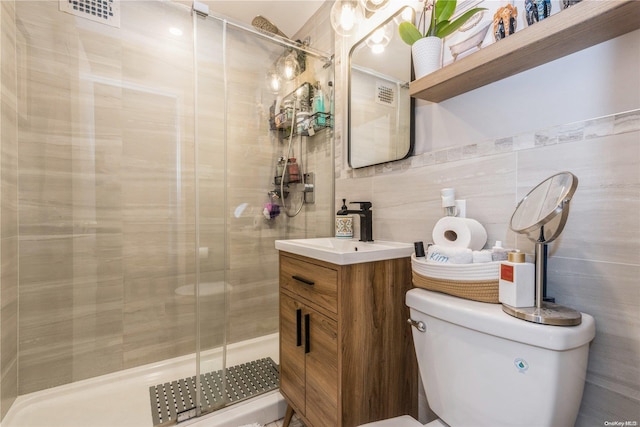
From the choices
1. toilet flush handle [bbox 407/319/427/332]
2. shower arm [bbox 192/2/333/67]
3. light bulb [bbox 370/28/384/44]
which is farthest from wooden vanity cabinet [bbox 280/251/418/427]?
shower arm [bbox 192/2/333/67]

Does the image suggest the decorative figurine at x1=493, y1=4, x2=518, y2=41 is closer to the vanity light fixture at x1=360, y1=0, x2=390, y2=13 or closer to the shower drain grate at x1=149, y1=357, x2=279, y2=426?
the vanity light fixture at x1=360, y1=0, x2=390, y2=13

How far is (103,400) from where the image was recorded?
1489mm

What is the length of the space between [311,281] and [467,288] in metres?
0.53

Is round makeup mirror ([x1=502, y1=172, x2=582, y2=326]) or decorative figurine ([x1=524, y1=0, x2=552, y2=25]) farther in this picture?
decorative figurine ([x1=524, y1=0, x2=552, y2=25])

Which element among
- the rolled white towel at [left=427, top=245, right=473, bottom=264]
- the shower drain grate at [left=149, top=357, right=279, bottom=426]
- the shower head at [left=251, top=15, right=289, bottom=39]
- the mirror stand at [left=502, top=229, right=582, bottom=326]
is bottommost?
the shower drain grate at [left=149, top=357, right=279, bottom=426]

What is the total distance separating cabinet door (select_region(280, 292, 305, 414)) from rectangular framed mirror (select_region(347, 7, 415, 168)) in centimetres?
79

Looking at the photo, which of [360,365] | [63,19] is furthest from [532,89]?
[63,19]

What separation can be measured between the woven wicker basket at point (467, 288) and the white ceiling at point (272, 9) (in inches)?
74.3

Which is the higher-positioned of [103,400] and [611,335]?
[611,335]

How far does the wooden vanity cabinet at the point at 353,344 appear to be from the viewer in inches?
36.9

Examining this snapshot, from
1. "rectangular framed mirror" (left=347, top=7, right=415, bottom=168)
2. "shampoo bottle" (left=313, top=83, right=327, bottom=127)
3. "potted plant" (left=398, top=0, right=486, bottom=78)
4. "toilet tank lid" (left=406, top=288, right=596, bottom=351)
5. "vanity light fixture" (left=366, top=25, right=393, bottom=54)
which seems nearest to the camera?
"toilet tank lid" (left=406, top=288, right=596, bottom=351)

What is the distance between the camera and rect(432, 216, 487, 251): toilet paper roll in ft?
2.93

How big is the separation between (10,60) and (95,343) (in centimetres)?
152

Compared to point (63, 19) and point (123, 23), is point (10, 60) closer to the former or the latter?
point (63, 19)
